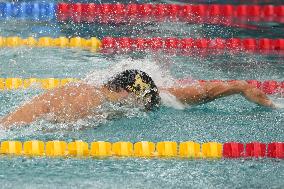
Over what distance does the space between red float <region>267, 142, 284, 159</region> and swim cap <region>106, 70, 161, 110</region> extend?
102 cm

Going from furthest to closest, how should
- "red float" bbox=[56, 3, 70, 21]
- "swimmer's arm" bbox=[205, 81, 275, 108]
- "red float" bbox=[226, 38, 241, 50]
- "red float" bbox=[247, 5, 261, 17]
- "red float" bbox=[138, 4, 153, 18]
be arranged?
"red float" bbox=[247, 5, 261, 17]
"red float" bbox=[138, 4, 153, 18]
"red float" bbox=[56, 3, 70, 21]
"red float" bbox=[226, 38, 241, 50]
"swimmer's arm" bbox=[205, 81, 275, 108]

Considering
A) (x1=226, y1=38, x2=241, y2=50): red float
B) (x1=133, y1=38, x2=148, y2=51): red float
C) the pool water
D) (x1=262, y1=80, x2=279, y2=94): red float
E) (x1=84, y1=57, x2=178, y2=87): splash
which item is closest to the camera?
the pool water

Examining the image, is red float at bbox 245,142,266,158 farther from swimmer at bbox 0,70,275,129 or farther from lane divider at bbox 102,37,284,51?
lane divider at bbox 102,37,284,51

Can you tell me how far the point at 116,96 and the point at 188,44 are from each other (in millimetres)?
2669

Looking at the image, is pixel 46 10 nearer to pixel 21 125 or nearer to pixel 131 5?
pixel 131 5

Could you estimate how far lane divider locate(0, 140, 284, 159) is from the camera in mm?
4762

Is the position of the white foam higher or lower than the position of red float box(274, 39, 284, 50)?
lower

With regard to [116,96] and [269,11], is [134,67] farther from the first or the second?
[269,11]

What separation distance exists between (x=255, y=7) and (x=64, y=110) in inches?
180

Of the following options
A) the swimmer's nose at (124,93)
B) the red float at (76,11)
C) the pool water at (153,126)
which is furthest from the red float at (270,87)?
the red float at (76,11)

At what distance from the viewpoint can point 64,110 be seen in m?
5.12

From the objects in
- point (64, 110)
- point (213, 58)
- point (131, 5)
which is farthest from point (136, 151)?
point (131, 5)

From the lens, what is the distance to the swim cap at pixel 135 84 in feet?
17.5

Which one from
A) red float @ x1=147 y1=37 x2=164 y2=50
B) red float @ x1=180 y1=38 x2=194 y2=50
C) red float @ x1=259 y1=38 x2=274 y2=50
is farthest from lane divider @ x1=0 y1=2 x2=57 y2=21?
red float @ x1=259 y1=38 x2=274 y2=50
